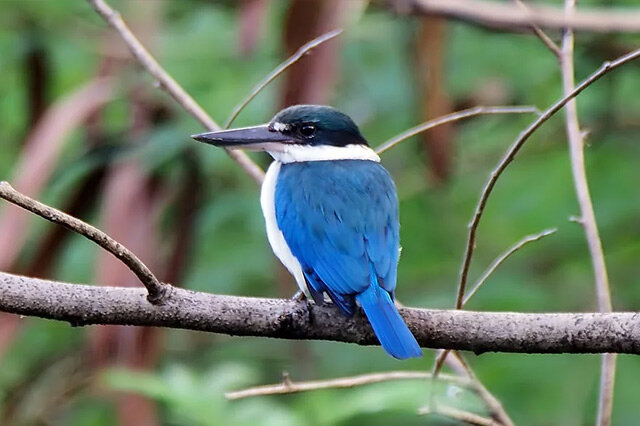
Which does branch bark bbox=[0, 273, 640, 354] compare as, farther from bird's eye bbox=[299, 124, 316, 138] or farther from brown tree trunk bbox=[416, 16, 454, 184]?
brown tree trunk bbox=[416, 16, 454, 184]

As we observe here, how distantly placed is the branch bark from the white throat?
104 cm

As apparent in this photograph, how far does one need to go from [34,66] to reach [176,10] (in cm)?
88

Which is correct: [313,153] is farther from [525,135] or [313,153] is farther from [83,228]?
[83,228]

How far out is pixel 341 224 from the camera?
2562 millimetres

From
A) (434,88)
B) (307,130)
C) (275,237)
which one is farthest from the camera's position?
(434,88)

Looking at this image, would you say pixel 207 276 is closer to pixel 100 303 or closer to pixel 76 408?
pixel 76 408

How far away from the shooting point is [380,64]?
4055 mm

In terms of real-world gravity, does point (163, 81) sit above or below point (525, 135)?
above

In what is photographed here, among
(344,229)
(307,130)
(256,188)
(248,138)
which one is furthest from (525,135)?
(256,188)

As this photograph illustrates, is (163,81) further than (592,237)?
Yes

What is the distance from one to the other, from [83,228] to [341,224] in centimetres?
98

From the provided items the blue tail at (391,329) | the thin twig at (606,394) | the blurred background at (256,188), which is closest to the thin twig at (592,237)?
the thin twig at (606,394)

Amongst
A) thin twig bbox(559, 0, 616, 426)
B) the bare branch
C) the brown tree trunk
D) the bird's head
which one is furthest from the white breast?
the bare branch

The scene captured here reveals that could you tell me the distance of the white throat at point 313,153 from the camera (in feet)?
9.71
